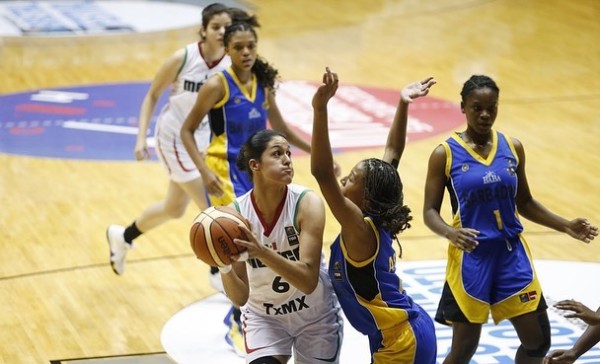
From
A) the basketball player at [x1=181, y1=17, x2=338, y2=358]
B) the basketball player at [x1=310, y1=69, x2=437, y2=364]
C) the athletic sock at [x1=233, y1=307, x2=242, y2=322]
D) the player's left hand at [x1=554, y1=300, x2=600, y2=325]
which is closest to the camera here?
the player's left hand at [x1=554, y1=300, x2=600, y2=325]

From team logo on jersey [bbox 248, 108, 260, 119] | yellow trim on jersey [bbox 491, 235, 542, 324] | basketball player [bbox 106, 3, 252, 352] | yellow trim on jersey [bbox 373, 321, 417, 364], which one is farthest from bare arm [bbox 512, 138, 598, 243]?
basketball player [bbox 106, 3, 252, 352]

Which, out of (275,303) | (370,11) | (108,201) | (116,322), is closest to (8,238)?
(108,201)

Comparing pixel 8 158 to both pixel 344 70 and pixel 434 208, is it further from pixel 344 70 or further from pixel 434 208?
pixel 434 208

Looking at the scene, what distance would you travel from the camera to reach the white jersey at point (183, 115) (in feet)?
24.9

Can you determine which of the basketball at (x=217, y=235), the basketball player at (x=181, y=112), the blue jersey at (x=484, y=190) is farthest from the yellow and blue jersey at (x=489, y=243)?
the basketball player at (x=181, y=112)

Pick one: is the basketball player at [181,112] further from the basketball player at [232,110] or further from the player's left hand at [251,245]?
the player's left hand at [251,245]

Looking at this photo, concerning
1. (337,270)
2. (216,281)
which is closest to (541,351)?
(337,270)

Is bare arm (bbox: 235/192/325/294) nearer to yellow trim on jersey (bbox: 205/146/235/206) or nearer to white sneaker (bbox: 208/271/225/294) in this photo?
yellow trim on jersey (bbox: 205/146/235/206)

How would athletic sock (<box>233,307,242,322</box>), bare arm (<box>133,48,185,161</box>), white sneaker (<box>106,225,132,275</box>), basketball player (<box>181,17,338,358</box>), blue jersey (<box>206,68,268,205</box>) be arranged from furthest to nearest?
white sneaker (<box>106,225,132,275</box>), bare arm (<box>133,48,185,161</box>), athletic sock (<box>233,307,242,322</box>), blue jersey (<box>206,68,268,205</box>), basketball player (<box>181,17,338,358</box>)

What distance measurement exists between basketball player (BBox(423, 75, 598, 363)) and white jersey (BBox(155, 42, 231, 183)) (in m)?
2.50

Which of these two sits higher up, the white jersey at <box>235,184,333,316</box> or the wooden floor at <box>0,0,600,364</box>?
the white jersey at <box>235,184,333,316</box>

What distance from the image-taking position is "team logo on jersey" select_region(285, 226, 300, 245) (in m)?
5.10

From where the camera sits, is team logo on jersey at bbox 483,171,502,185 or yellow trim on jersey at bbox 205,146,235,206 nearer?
team logo on jersey at bbox 483,171,502,185

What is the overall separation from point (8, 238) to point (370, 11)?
32.0 ft
